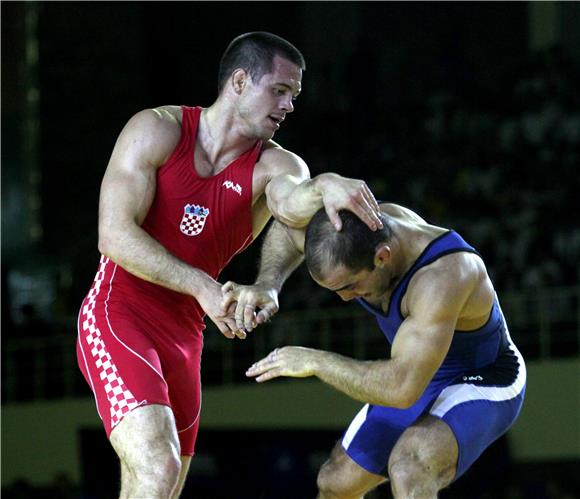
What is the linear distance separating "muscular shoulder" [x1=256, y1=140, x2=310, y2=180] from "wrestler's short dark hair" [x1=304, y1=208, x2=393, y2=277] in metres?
0.61

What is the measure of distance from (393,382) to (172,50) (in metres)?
12.5

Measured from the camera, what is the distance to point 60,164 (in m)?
15.2

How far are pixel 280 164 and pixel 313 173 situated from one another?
9.39 metres

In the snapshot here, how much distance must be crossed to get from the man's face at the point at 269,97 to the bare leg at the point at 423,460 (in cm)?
134

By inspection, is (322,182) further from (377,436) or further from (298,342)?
(298,342)

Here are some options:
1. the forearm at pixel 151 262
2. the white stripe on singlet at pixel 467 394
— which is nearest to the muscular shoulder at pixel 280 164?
the forearm at pixel 151 262

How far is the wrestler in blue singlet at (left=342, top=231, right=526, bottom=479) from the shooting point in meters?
4.73

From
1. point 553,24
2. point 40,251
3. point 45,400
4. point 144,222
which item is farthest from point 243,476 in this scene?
point 553,24

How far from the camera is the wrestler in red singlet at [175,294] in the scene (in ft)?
15.8

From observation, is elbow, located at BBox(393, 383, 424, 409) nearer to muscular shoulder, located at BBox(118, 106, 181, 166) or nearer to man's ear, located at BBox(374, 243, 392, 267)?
man's ear, located at BBox(374, 243, 392, 267)

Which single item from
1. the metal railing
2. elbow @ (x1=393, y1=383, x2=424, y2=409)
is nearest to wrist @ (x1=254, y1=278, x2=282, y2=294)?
elbow @ (x1=393, y1=383, x2=424, y2=409)

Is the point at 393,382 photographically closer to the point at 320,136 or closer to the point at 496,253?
the point at 496,253

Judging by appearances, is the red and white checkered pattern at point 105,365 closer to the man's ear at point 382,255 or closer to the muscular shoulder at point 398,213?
the man's ear at point 382,255

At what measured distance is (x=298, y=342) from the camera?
11477 millimetres
